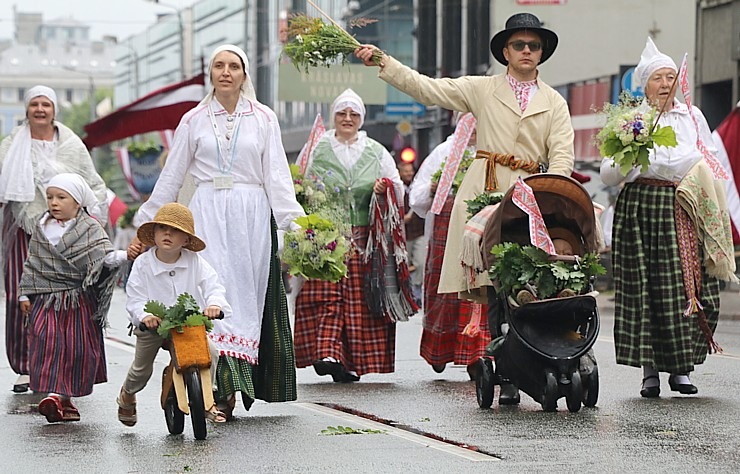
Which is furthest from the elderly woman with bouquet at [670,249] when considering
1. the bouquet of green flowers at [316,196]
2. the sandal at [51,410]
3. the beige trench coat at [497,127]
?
the sandal at [51,410]

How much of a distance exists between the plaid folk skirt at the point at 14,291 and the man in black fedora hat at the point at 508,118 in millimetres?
3164

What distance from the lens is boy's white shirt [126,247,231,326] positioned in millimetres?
8320

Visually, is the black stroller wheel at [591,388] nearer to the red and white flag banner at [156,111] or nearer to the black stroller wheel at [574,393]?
the black stroller wheel at [574,393]

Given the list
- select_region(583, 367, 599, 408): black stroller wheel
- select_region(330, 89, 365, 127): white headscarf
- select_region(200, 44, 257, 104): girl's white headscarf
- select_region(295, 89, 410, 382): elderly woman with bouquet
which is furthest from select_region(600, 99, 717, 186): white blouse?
select_region(330, 89, 365, 127): white headscarf

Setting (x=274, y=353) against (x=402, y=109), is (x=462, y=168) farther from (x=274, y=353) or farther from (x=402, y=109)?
(x=402, y=109)

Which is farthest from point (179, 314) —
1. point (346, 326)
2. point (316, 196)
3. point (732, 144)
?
point (732, 144)

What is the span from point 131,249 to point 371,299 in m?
3.51

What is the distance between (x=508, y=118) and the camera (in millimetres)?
9648

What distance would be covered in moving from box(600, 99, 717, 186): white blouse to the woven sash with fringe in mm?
2333

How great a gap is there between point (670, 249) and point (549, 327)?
1.35 meters

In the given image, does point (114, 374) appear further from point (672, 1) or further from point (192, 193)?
point (672, 1)

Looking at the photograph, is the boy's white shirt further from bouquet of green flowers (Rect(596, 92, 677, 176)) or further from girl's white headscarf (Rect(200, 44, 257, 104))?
bouquet of green flowers (Rect(596, 92, 677, 176))

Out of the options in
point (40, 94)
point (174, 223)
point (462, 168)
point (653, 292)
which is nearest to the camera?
point (174, 223)

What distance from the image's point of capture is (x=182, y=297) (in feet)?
26.2
